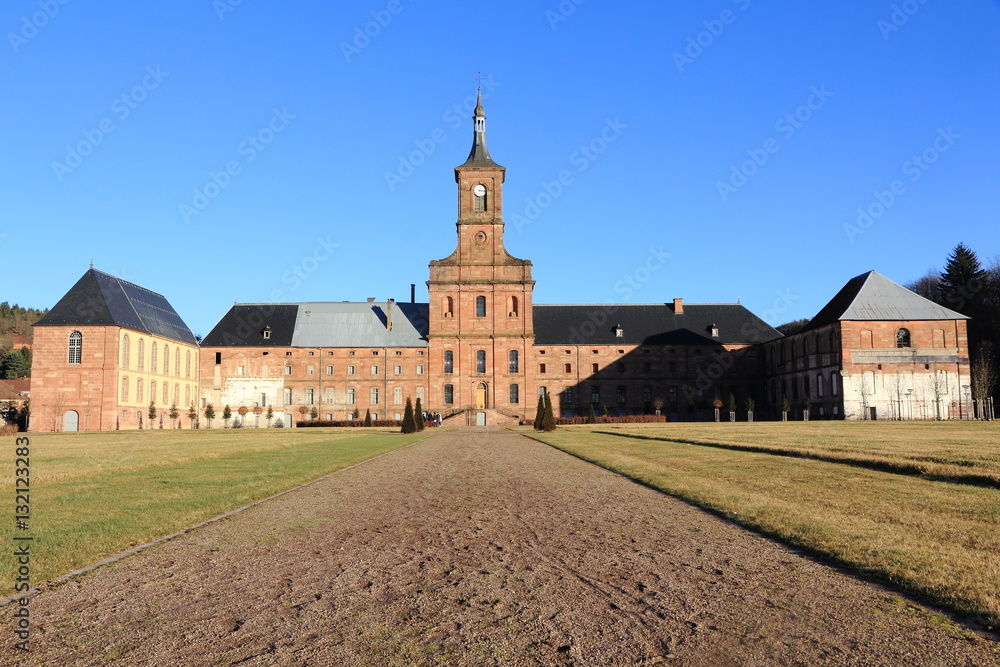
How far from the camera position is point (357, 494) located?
49.4 feet

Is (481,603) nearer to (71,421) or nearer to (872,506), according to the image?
(872,506)

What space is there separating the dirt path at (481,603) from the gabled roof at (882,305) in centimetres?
5808

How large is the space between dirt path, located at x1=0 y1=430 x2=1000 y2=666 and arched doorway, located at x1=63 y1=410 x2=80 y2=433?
2214 inches

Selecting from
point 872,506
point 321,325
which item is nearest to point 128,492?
point 872,506

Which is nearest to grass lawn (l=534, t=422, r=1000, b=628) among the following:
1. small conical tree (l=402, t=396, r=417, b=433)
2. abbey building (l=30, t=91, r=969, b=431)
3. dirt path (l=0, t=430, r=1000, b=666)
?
dirt path (l=0, t=430, r=1000, b=666)

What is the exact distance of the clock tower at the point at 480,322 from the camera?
7438cm

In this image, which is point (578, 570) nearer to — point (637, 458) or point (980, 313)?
point (637, 458)

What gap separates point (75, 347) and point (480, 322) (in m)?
34.4

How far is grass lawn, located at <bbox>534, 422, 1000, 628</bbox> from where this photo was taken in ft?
24.1

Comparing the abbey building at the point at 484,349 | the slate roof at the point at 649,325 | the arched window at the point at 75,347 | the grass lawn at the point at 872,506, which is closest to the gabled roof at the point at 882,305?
the abbey building at the point at 484,349

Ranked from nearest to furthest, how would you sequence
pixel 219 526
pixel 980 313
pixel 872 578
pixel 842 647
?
pixel 842 647
pixel 872 578
pixel 219 526
pixel 980 313

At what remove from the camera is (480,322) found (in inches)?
2948

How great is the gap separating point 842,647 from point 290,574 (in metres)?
5.09

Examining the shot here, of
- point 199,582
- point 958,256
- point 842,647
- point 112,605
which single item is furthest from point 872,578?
point 958,256
